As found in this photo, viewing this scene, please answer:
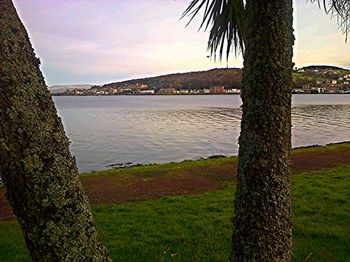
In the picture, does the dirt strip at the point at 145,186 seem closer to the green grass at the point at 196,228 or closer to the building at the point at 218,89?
the green grass at the point at 196,228

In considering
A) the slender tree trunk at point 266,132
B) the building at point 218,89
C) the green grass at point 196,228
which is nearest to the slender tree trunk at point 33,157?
the slender tree trunk at point 266,132

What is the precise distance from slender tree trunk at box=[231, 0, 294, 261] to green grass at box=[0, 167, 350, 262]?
2.52 m

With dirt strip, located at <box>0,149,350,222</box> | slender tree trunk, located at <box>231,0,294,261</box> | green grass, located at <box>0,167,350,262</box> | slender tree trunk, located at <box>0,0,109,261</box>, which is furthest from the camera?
dirt strip, located at <box>0,149,350,222</box>

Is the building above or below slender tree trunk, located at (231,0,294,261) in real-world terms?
below

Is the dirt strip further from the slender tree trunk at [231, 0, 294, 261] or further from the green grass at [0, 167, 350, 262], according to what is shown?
the slender tree trunk at [231, 0, 294, 261]

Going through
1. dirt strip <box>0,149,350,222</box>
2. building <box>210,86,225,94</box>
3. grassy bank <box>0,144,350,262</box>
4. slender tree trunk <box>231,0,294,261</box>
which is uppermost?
slender tree trunk <box>231,0,294,261</box>

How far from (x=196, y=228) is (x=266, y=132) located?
13.7 ft

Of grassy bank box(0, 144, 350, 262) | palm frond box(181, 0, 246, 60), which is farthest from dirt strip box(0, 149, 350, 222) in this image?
palm frond box(181, 0, 246, 60)

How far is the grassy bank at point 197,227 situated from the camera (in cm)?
507

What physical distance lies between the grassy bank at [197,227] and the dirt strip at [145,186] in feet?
2.66

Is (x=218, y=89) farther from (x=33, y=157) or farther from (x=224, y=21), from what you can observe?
(x=33, y=157)

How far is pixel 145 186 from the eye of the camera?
10781 mm

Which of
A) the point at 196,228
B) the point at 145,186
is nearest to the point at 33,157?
the point at 196,228

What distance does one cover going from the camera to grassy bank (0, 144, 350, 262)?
507 centimetres
